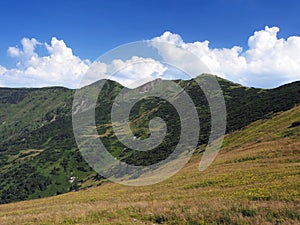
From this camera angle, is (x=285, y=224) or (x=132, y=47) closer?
(x=285, y=224)

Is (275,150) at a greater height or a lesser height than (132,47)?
lesser

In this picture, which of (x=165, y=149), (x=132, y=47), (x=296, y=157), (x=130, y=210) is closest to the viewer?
(x=130, y=210)

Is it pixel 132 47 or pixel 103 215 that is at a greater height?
pixel 132 47

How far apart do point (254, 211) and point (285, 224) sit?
241 centimetres

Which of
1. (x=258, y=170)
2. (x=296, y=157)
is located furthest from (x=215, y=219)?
(x=296, y=157)

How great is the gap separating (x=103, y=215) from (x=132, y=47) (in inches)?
578

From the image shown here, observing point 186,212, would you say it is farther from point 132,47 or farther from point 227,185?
point 132,47

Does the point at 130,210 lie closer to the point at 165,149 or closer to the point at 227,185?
the point at 227,185

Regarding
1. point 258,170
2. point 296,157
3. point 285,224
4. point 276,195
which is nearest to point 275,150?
point 296,157

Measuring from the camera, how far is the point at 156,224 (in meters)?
14.8

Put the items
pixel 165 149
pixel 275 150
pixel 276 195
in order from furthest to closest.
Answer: pixel 165 149, pixel 275 150, pixel 276 195

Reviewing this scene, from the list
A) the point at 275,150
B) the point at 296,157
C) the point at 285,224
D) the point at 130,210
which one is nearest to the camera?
the point at 285,224

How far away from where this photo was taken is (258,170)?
104 ft

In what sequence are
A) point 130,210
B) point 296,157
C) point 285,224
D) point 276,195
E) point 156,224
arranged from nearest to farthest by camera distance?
point 285,224 → point 156,224 → point 276,195 → point 130,210 → point 296,157
